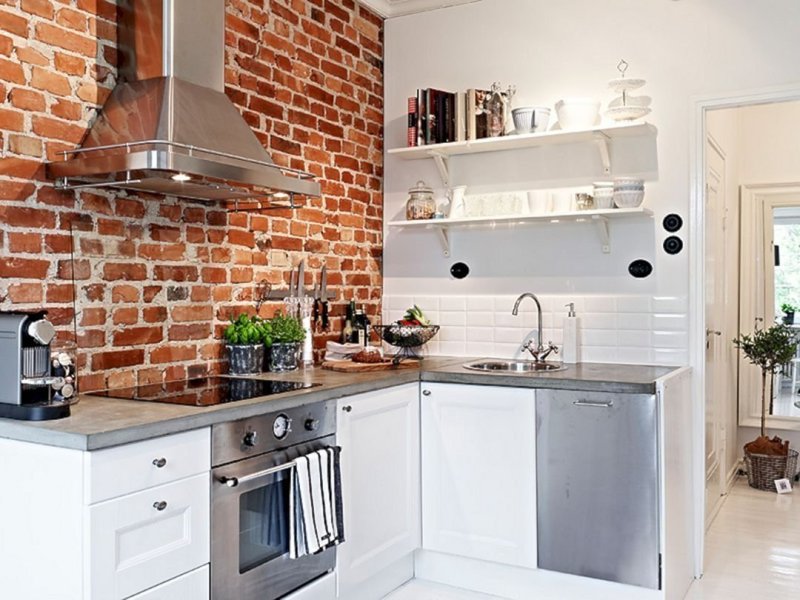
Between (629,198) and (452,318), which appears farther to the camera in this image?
(452,318)

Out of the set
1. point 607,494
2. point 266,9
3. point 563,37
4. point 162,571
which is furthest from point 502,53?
point 162,571

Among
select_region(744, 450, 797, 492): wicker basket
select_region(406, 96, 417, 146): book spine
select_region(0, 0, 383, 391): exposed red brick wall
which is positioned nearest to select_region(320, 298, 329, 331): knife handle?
select_region(0, 0, 383, 391): exposed red brick wall

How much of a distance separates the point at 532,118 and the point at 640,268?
0.88 m

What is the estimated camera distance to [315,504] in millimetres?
2377

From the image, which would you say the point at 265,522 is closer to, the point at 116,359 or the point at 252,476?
the point at 252,476

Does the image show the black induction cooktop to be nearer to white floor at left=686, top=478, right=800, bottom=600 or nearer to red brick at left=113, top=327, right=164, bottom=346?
red brick at left=113, top=327, right=164, bottom=346

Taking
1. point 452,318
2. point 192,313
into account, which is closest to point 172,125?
point 192,313

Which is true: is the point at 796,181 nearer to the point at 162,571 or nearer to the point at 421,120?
the point at 421,120

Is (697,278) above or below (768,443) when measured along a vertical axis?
above

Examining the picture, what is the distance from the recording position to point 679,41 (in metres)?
3.33

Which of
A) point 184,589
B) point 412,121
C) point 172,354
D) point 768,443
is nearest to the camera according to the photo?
point 184,589

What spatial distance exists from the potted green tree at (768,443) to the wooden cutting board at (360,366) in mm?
2620

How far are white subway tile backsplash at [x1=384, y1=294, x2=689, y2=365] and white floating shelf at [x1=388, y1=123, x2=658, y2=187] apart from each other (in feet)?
2.13

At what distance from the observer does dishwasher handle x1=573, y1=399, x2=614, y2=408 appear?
2.73m
